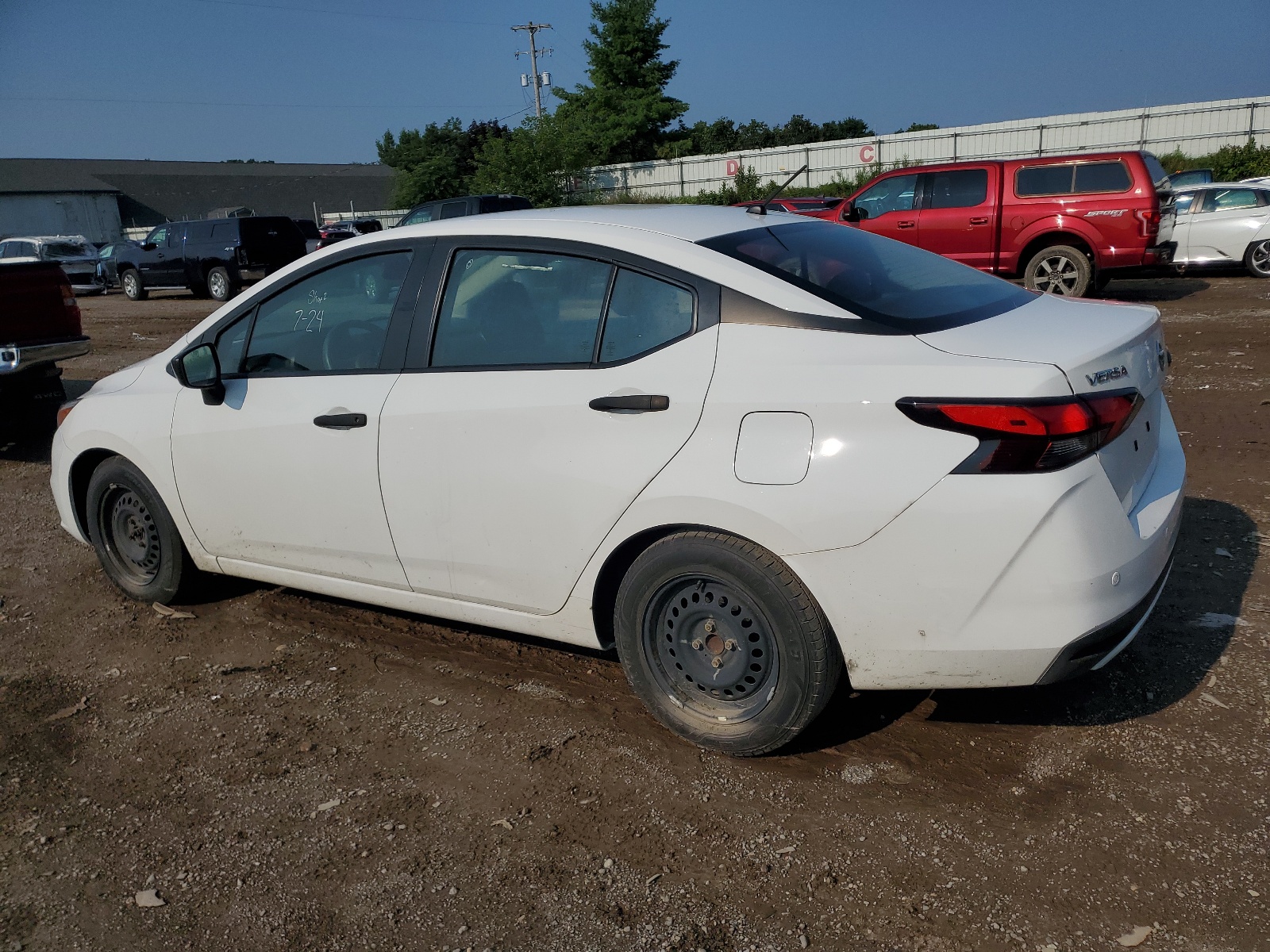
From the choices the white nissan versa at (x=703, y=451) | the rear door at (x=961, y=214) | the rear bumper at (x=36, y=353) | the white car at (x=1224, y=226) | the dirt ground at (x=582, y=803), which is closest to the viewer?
the dirt ground at (x=582, y=803)

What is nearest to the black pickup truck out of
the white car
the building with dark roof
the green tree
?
the white car

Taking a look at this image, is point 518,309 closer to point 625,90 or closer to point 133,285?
point 133,285

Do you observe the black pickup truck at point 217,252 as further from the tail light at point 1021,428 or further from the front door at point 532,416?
the tail light at point 1021,428

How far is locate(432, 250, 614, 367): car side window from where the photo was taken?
11.1 feet

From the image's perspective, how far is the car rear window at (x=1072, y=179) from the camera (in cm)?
1335

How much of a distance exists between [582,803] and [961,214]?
501 inches

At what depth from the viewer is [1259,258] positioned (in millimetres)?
15844

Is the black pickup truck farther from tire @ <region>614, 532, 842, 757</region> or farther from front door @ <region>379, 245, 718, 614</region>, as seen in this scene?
tire @ <region>614, 532, 842, 757</region>

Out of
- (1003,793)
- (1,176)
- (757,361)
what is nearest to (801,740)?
(1003,793)

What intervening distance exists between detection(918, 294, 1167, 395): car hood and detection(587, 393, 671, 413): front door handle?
785 millimetres

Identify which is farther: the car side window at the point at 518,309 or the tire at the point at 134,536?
the tire at the point at 134,536

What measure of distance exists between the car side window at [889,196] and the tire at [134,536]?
484 inches

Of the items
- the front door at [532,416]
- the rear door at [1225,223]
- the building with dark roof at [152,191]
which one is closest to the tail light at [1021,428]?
the front door at [532,416]

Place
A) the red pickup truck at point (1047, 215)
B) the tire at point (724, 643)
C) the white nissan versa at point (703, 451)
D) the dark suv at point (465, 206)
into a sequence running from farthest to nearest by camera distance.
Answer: the dark suv at point (465, 206) → the red pickup truck at point (1047, 215) → the tire at point (724, 643) → the white nissan versa at point (703, 451)
